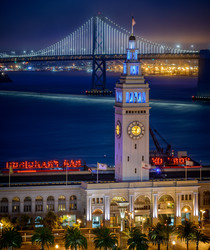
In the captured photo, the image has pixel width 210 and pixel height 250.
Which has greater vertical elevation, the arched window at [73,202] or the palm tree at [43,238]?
the arched window at [73,202]

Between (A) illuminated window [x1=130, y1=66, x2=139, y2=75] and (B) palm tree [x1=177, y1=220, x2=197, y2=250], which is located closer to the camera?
(B) palm tree [x1=177, y1=220, x2=197, y2=250]

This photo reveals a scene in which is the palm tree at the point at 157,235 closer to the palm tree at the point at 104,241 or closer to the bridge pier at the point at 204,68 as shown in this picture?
the palm tree at the point at 104,241

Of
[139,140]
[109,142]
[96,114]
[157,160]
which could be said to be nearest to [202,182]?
[139,140]

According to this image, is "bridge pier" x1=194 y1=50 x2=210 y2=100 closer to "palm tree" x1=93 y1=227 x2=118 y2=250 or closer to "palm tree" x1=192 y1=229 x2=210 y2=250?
"palm tree" x1=192 y1=229 x2=210 y2=250

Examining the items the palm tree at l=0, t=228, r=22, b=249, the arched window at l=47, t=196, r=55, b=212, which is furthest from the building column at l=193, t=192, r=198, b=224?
the palm tree at l=0, t=228, r=22, b=249

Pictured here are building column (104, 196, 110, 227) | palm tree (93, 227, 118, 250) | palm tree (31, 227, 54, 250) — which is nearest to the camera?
palm tree (93, 227, 118, 250)

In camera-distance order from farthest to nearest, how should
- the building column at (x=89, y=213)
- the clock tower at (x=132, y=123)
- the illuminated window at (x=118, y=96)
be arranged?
the illuminated window at (x=118, y=96), the clock tower at (x=132, y=123), the building column at (x=89, y=213)

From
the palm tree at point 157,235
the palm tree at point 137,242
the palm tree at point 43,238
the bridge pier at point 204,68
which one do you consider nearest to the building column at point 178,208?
the palm tree at point 157,235
